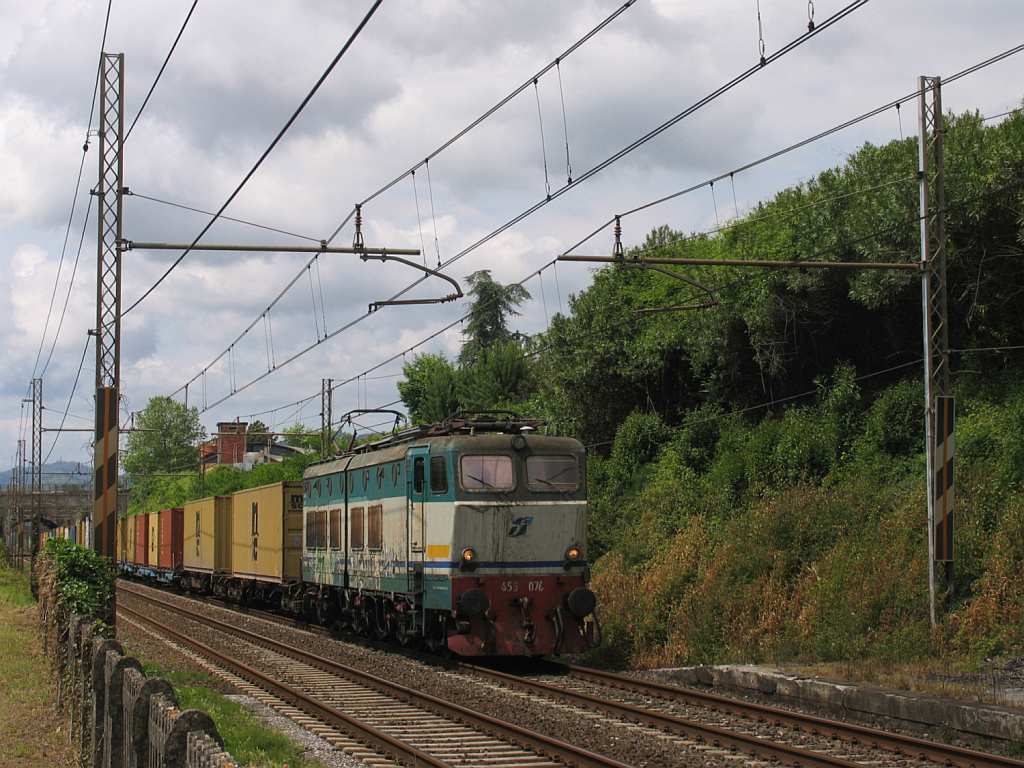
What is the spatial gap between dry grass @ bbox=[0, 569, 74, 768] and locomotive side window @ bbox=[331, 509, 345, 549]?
220 inches

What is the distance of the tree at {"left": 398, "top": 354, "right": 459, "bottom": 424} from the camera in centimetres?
5809

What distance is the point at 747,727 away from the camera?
12719mm

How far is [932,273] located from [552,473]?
6.28m

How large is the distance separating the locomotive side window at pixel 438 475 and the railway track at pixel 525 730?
9.02 ft

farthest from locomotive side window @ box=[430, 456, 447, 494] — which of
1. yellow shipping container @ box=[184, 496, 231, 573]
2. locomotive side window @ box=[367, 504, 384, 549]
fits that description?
yellow shipping container @ box=[184, 496, 231, 573]

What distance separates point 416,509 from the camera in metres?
18.8

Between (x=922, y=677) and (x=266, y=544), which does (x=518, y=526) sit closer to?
(x=922, y=677)

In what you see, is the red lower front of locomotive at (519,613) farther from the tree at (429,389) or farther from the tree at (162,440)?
the tree at (162,440)

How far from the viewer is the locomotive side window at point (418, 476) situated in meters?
18.7

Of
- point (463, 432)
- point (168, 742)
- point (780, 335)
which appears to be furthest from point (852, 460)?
point (168, 742)

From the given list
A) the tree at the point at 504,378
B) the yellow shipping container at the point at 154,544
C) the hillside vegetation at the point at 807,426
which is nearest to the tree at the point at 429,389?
the tree at the point at 504,378

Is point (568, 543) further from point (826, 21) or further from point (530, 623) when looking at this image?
point (826, 21)

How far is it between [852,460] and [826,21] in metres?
14.3

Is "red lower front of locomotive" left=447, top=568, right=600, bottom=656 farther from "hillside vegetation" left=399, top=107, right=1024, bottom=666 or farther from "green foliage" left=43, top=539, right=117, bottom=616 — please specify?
"green foliage" left=43, top=539, right=117, bottom=616
